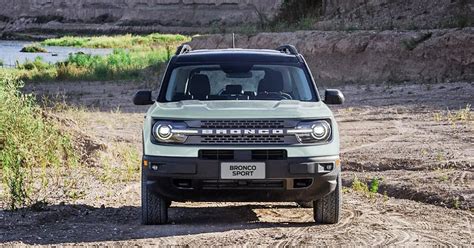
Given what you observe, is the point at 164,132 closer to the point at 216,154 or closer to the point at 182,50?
the point at 216,154

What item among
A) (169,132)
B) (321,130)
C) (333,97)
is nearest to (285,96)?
(333,97)

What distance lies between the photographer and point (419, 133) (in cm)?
2053

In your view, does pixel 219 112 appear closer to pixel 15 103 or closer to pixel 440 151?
pixel 15 103

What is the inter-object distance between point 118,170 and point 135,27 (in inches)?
4258

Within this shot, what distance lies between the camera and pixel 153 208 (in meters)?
10.5

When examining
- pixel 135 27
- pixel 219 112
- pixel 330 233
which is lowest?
pixel 135 27

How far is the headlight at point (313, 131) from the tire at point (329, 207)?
1.59 feet

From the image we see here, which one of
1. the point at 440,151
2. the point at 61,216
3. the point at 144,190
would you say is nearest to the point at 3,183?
the point at 61,216

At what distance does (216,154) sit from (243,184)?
0.37 m

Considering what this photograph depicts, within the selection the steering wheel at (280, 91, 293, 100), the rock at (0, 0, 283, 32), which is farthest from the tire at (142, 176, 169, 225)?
the rock at (0, 0, 283, 32)

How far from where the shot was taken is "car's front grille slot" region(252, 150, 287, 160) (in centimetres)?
1001

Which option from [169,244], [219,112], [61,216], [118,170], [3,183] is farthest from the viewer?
[118,170]

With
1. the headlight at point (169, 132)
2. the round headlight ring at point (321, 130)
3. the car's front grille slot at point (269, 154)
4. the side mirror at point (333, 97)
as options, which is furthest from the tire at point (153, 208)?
the side mirror at point (333, 97)

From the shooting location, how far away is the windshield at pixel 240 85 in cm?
1126
